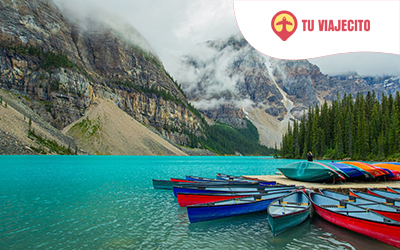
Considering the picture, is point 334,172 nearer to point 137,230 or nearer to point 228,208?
point 228,208

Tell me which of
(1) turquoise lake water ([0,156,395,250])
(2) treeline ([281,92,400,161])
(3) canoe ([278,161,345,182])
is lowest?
(1) turquoise lake water ([0,156,395,250])

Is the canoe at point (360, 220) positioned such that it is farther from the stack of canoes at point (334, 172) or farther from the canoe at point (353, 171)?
the canoe at point (353, 171)

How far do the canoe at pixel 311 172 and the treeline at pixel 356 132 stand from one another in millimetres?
73623

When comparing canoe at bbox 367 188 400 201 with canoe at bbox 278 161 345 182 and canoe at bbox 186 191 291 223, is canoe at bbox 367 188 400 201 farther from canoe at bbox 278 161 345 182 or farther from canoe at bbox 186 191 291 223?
canoe at bbox 186 191 291 223

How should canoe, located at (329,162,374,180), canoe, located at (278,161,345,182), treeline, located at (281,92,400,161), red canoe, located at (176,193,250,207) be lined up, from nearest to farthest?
1. red canoe, located at (176,193,250,207)
2. canoe, located at (278,161,345,182)
3. canoe, located at (329,162,374,180)
4. treeline, located at (281,92,400,161)

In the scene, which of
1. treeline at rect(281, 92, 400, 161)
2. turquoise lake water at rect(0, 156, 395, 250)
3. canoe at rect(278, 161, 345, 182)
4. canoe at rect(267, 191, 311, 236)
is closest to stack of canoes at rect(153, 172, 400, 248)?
canoe at rect(267, 191, 311, 236)

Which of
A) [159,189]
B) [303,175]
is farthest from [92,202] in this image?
[303,175]

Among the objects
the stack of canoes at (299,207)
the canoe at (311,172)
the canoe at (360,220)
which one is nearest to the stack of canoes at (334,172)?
the canoe at (311,172)

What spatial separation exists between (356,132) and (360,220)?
367 ft

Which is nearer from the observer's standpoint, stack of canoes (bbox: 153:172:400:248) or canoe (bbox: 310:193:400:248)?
canoe (bbox: 310:193:400:248)

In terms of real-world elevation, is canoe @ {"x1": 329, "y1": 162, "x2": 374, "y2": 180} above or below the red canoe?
above

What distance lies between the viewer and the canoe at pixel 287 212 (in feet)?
53.2

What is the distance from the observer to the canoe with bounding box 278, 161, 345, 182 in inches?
1130

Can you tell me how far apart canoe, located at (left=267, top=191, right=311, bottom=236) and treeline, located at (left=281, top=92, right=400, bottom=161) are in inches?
3314
